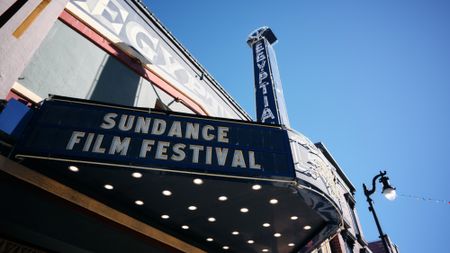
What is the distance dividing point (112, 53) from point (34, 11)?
2.75 meters

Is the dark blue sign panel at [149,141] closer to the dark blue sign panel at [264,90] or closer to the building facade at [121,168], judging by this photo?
the building facade at [121,168]

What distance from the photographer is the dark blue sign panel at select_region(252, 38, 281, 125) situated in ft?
42.9

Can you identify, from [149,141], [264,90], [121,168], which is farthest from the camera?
[264,90]

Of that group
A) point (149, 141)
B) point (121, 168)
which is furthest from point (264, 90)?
point (121, 168)

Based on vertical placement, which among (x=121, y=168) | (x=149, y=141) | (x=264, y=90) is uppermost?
(x=264, y=90)

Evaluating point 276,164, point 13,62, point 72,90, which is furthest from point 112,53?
point 276,164

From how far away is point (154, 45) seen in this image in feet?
39.5

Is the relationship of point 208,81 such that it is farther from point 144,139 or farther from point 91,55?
point 144,139

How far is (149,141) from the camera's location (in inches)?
241

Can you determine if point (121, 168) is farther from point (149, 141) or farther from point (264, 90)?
point (264, 90)

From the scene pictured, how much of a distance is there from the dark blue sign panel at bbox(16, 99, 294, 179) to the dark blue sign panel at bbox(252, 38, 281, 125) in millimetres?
6086

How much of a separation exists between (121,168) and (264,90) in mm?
9748

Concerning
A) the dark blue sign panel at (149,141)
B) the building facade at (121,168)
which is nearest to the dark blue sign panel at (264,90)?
the building facade at (121,168)

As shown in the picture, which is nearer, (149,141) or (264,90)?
(149,141)
